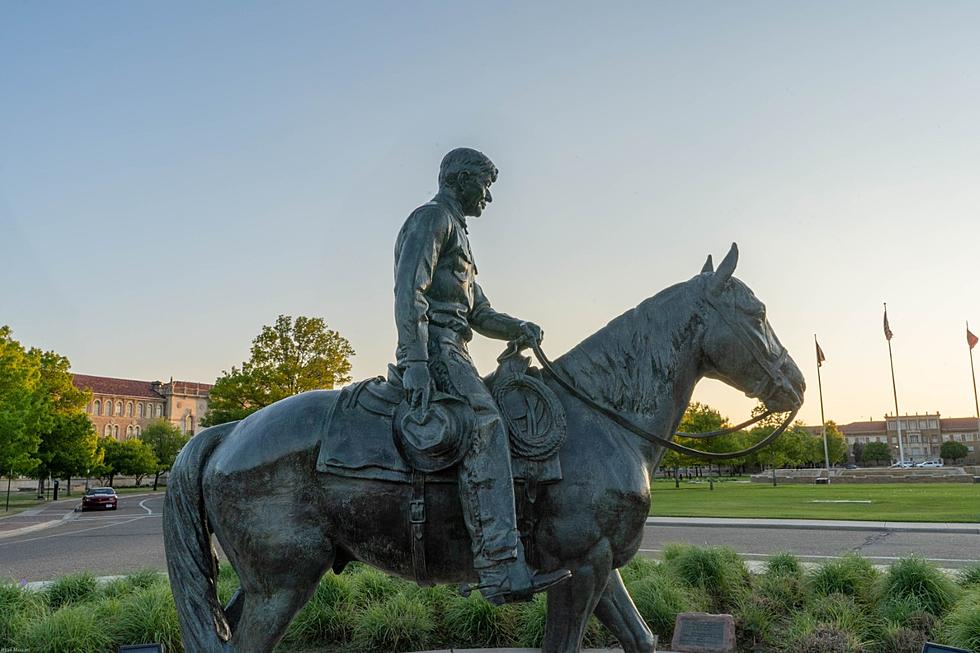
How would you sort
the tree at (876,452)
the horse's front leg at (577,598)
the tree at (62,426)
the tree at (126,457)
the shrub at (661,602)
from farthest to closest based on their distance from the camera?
the tree at (876,452), the tree at (126,457), the tree at (62,426), the shrub at (661,602), the horse's front leg at (577,598)

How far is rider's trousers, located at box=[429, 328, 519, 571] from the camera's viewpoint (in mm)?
3547

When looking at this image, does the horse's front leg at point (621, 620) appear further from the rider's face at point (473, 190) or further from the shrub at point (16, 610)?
the shrub at point (16, 610)

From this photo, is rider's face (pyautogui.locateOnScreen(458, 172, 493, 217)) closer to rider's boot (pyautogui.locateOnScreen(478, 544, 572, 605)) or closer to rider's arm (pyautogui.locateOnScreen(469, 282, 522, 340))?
rider's arm (pyautogui.locateOnScreen(469, 282, 522, 340))

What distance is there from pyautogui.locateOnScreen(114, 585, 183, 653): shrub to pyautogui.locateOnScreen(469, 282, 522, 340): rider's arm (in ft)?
15.2

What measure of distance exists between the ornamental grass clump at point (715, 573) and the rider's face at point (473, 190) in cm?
566

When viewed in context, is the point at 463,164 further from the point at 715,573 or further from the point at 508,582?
the point at 715,573

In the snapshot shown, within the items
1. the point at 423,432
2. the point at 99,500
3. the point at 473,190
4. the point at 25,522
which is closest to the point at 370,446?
the point at 423,432

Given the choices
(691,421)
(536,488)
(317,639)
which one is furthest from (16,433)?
(691,421)

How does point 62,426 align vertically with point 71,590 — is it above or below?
above

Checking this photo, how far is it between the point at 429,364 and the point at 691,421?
53.1m

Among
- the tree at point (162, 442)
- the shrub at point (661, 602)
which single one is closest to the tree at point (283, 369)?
the shrub at point (661, 602)

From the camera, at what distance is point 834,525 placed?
57.9 ft

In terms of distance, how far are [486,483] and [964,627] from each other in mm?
5159

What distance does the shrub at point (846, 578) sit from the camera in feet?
25.2
